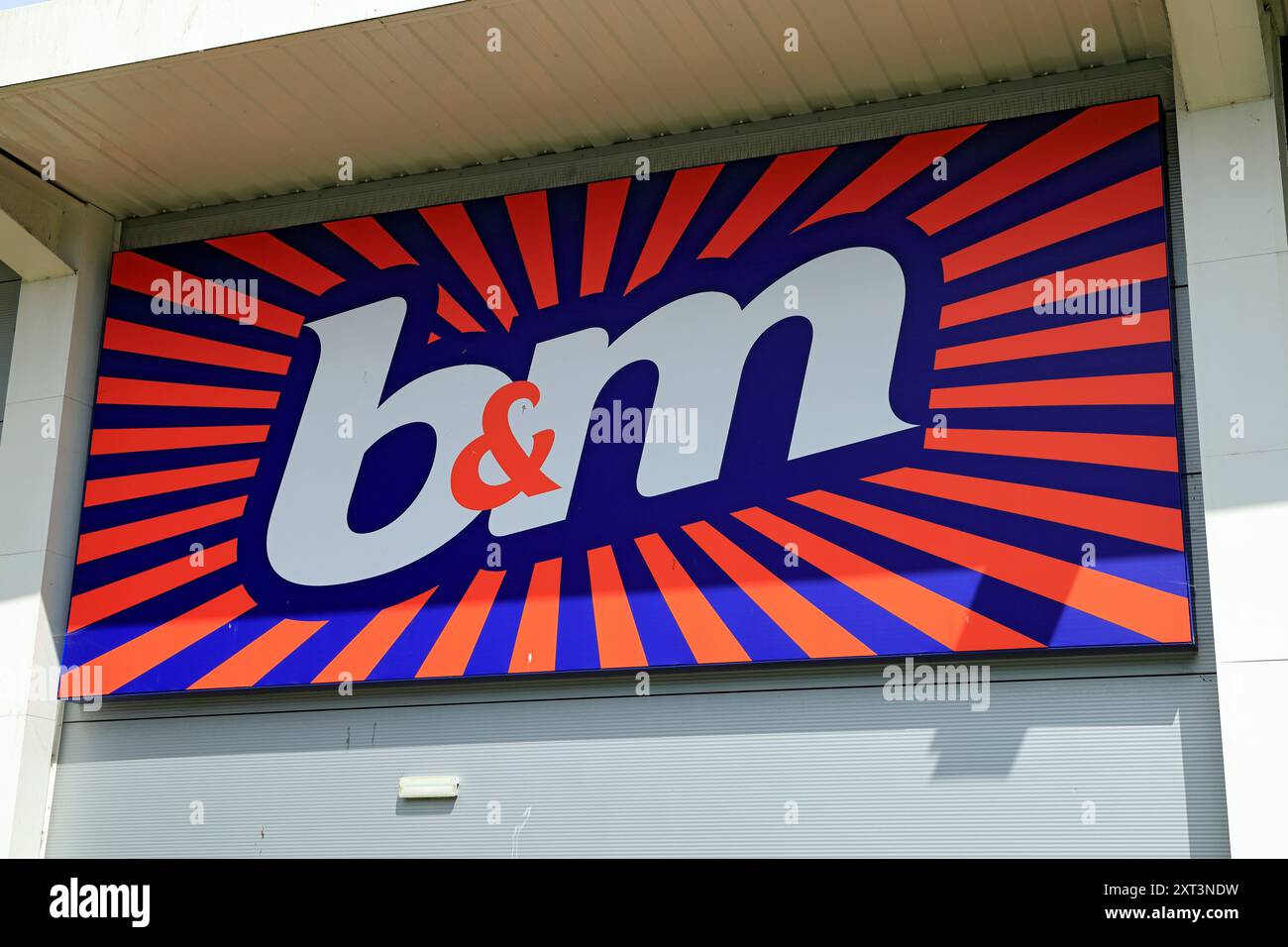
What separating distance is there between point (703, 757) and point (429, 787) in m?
1.11

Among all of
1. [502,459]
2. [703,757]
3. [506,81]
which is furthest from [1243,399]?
[506,81]

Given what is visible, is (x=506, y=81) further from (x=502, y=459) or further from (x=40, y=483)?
(x=40, y=483)

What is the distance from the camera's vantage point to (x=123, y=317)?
24.0 ft

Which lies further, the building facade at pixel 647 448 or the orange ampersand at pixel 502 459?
the orange ampersand at pixel 502 459

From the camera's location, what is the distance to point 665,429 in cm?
625

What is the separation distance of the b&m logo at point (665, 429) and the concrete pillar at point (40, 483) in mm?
134

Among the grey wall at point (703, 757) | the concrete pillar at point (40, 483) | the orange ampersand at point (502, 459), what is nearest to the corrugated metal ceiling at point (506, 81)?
the grey wall at point (703, 757)

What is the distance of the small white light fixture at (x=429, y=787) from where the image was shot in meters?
6.07

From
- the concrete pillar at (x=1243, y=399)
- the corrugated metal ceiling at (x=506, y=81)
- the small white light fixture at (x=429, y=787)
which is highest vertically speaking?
the corrugated metal ceiling at (x=506, y=81)

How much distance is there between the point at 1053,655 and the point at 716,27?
8.88 ft

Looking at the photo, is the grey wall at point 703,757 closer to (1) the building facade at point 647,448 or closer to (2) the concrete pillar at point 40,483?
(1) the building facade at point 647,448

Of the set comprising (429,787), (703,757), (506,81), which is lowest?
(429,787)

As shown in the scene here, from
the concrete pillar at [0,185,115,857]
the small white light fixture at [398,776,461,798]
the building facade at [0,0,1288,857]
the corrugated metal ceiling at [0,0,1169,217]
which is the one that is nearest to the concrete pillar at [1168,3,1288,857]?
the building facade at [0,0,1288,857]

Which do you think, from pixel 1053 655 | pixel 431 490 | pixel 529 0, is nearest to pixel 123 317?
pixel 431 490
